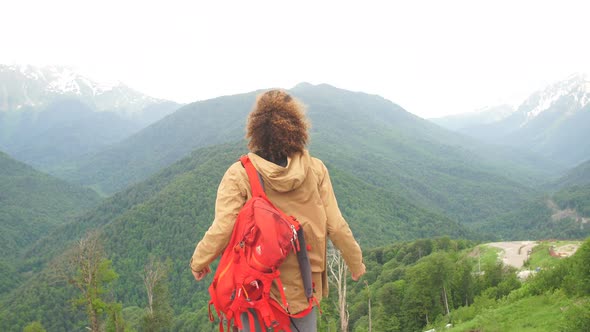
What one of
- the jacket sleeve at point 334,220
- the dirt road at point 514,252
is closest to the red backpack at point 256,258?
the jacket sleeve at point 334,220

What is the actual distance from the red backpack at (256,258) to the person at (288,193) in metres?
0.08

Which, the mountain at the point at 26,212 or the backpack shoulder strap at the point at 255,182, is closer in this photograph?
the backpack shoulder strap at the point at 255,182

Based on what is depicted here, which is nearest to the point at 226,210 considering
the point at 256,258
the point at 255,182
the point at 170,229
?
the point at 255,182

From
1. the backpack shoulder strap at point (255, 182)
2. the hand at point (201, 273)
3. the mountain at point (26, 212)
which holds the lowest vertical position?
the mountain at point (26, 212)

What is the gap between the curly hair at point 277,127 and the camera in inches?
106

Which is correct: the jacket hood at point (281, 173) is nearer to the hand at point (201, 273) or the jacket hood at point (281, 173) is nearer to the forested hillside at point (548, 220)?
the hand at point (201, 273)

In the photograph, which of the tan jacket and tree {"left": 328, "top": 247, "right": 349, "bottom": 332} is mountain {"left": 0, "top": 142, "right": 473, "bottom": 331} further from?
the tan jacket

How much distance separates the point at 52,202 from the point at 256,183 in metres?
226

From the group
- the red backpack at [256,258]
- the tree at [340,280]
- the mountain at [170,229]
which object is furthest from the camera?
the mountain at [170,229]

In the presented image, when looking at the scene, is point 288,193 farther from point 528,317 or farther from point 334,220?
point 528,317

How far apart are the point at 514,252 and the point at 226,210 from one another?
4322cm

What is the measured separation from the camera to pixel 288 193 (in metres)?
2.62

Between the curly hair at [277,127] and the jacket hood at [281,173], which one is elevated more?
the curly hair at [277,127]

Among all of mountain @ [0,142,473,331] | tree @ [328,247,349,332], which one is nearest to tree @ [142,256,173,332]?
tree @ [328,247,349,332]
